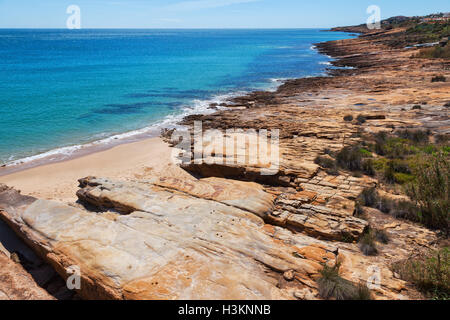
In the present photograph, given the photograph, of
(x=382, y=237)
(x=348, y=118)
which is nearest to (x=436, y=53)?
(x=348, y=118)

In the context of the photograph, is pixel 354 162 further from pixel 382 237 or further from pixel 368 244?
pixel 368 244

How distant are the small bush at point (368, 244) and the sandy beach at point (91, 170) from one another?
362 inches

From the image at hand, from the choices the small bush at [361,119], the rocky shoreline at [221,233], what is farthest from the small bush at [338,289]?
the small bush at [361,119]

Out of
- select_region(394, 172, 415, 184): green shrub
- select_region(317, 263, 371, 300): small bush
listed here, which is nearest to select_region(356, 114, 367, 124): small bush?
select_region(394, 172, 415, 184): green shrub

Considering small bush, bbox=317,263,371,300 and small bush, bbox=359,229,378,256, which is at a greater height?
small bush, bbox=317,263,371,300

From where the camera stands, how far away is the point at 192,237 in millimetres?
6738

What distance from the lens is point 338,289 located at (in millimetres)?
5266

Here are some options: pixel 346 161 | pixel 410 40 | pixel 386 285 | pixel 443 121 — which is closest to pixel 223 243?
pixel 386 285

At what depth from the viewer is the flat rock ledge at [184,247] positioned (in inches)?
211

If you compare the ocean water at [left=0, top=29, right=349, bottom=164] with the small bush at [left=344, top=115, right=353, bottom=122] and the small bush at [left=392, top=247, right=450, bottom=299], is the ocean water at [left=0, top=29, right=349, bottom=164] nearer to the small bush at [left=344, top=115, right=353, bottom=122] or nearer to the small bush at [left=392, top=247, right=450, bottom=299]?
Answer: the small bush at [left=344, top=115, right=353, bottom=122]

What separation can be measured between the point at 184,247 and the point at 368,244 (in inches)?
184

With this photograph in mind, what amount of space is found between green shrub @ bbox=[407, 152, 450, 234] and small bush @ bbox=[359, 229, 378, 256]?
190cm

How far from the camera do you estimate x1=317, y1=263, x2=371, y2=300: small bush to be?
17.0ft

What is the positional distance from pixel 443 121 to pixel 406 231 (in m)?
12.9
